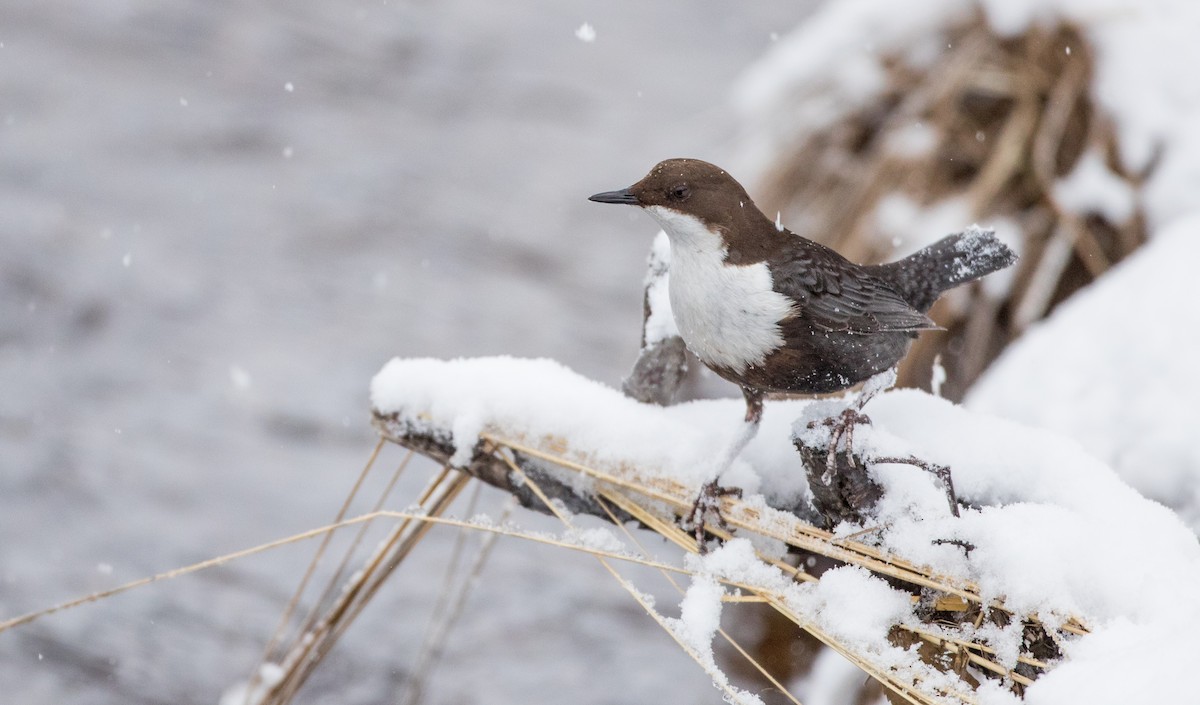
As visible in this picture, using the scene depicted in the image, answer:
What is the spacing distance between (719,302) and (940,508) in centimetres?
49

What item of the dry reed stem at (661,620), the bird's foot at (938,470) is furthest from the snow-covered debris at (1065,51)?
the dry reed stem at (661,620)

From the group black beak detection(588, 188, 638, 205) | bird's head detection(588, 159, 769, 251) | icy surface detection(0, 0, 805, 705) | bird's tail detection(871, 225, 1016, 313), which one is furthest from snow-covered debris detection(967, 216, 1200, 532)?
icy surface detection(0, 0, 805, 705)

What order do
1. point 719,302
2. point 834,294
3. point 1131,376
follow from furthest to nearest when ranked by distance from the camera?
1. point 1131,376
2. point 834,294
3. point 719,302

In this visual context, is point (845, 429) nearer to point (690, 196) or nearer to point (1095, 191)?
point (690, 196)

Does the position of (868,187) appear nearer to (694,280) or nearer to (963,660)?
(694,280)

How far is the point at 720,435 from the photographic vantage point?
2072mm

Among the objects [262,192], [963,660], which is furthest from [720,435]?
[262,192]

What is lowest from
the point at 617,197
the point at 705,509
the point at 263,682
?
the point at 263,682

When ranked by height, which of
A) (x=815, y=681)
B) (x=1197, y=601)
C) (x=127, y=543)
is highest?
(x=1197, y=601)

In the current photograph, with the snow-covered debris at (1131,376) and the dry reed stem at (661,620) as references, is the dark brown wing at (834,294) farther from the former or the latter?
the snow-covered debris at (1131,376)

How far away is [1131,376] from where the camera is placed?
2672 mm

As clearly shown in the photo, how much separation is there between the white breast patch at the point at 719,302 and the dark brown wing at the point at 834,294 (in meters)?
0.05

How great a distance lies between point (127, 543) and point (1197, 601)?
11.1ft

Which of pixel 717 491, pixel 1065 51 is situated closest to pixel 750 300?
pixel 717 491
